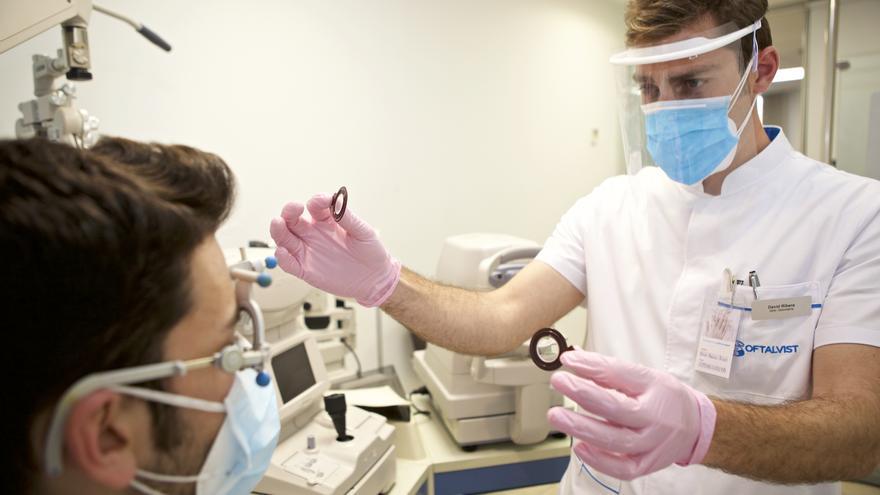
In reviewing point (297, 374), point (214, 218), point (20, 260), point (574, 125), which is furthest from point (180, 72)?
point (574, 125)

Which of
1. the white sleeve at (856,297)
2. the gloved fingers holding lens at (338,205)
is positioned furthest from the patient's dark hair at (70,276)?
the white sleeve at (856,297)

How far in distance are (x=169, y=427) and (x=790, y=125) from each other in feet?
11.7

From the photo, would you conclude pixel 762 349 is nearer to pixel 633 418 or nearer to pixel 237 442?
pixel 633 418

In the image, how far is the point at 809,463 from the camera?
0.82m

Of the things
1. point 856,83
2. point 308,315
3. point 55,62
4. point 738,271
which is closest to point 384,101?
point 308,315

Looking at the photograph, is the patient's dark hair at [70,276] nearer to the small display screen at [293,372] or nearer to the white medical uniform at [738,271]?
the small display screen at [293,372]

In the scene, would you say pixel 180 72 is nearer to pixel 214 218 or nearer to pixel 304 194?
pixel 304 194

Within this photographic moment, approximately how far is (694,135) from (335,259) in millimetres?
853

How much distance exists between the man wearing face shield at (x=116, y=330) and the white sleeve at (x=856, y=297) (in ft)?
3.33

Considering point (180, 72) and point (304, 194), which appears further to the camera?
point (304, 194)

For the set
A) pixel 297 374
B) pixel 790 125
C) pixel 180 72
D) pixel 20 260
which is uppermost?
pixel 180 72

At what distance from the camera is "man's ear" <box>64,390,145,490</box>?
22.3 inches

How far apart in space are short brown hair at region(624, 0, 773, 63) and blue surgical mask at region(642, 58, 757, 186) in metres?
0.09

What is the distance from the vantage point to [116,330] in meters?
0.59
